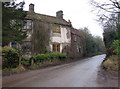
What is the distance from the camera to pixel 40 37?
70.4 ft

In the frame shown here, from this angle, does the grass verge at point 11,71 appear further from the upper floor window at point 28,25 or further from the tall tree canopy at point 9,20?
the upper floor window at point 28,25

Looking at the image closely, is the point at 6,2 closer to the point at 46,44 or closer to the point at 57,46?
the point at 46,44

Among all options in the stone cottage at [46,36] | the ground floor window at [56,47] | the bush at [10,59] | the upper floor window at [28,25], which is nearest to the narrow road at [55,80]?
the bush at [10,59]

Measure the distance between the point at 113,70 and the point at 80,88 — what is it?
5.67 metres

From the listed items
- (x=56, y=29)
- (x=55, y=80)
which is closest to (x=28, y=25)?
(x=56, y=29)

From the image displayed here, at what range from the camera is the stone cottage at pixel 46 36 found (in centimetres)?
2028

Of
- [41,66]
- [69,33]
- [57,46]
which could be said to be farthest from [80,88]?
[69,33]

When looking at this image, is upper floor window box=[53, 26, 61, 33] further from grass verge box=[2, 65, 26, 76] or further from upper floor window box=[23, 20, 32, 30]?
grass verge box=[2, 65, 26, 76]

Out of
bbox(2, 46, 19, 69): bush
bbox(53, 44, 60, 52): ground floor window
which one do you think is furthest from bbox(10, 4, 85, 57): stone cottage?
bbox(2, 46, 19, 69): bush

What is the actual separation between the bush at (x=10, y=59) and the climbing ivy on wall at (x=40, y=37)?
682 cm

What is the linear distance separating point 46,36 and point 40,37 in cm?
137

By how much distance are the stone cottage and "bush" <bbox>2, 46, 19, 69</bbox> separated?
17.8ft

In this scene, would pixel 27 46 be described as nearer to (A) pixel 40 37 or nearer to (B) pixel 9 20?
(A) pixel 40 37

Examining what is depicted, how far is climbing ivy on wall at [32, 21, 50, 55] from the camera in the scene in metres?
20.6
